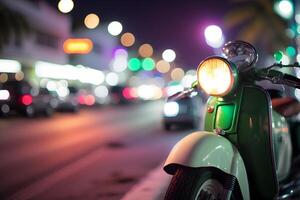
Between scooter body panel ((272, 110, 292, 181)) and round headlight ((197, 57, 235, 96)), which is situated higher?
round headlight ((197, 57, 235, 96))

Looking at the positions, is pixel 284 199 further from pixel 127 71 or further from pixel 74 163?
pixel 127 71

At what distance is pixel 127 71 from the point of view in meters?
89.4

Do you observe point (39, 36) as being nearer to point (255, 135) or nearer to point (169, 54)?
point (255, 135)

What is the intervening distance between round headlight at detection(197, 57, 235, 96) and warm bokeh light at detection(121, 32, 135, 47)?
90509 millimetres

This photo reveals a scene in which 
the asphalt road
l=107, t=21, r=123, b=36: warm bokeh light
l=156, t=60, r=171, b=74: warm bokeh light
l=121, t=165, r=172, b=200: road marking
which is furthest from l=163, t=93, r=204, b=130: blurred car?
l=156, t=60, r=171, b=74: warm bokeh light

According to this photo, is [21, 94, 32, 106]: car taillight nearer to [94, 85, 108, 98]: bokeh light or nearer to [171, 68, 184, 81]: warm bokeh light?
[94, 85, 108, 98]: bokeh light

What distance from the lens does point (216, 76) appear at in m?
4.67

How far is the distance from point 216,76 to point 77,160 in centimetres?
756

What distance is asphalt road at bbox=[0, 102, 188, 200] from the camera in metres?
8.27

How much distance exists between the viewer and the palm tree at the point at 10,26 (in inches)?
1453

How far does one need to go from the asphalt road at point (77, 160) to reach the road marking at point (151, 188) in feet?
0.61

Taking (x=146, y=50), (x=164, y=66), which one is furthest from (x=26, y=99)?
(x=164, y=66)

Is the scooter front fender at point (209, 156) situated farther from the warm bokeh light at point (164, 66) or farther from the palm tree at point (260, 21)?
the warm bokeh light at point (164, 66)

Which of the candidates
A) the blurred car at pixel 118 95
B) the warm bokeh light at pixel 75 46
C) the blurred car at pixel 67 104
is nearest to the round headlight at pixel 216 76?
the blurred car at pixel 67 104
